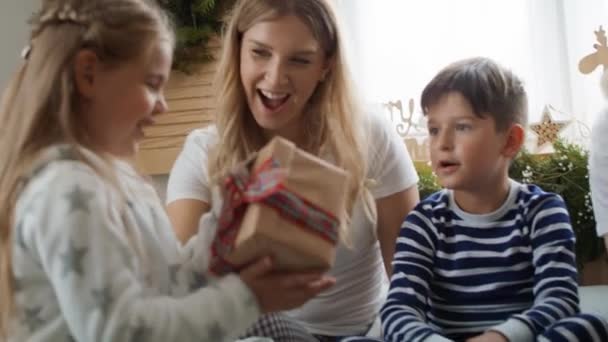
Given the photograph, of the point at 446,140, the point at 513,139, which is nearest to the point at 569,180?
the point at 513,139

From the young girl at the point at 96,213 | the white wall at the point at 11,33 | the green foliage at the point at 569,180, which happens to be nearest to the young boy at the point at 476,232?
the young girl at the point at 96,213

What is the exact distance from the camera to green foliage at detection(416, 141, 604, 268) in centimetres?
178

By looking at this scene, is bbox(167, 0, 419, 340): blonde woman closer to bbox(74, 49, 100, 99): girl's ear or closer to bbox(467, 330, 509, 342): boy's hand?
bbox(467, 330, 509, 342): boy's hand

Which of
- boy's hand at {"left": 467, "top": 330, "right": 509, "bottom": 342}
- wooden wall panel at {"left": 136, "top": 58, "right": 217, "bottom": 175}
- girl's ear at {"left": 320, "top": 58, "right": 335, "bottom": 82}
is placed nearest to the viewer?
boy's hand at {"left": 467, "top": 330, "right": 509, "bottom": 342}

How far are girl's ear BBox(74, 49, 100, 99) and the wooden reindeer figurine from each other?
4.54 feet

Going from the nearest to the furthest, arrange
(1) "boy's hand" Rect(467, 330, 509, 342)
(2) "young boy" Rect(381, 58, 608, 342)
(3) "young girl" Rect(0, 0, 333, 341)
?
1. (3) "young girl" Rect(0, 0, 333, 341)
2. (1) "boy's hand" Rect(467, 330, 509, 342)
3. (2) "young boy" Rect(381, 58, 608, 342)

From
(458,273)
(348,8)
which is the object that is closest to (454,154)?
(458,273)

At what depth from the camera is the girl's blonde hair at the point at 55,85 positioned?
0.88m

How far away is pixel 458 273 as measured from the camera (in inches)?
49.1

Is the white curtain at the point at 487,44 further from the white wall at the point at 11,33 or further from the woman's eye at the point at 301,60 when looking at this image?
the white wall at the point at 11,33

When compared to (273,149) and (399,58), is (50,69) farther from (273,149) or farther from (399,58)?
(399,58)

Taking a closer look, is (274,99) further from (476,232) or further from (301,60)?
(476,232)

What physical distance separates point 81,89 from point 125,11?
0.11m

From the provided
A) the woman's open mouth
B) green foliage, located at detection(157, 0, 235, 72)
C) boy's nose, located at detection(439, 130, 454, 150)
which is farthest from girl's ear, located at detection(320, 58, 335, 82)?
green foliage, located at detection(157, 0, 235, 72)
